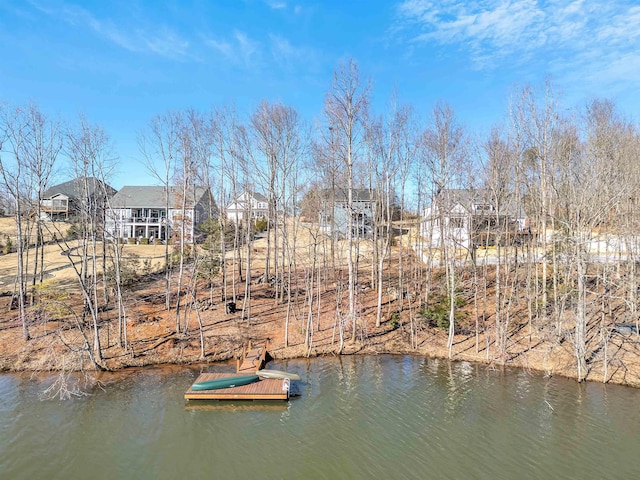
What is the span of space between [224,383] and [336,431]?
179 inches

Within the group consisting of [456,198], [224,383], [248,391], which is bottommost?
[248,391]

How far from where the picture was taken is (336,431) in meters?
11.6

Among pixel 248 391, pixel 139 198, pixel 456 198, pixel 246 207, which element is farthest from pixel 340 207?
pixel 139 198

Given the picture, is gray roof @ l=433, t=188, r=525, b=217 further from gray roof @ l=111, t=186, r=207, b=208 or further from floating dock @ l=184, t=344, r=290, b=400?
gray roof @ l=111, t=186, r=207, b=208

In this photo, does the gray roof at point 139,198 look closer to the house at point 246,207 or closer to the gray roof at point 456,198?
the house at point 246,207

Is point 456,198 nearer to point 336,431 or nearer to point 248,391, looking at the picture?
point 336,431

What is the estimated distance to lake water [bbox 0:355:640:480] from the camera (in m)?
9.71

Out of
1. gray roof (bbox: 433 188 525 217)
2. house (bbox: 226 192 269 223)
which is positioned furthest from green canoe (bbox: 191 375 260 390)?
gray roof (bbox: 433 188 525 217)

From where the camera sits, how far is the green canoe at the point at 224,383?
1363 centimetres

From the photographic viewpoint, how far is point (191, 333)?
65.1ft

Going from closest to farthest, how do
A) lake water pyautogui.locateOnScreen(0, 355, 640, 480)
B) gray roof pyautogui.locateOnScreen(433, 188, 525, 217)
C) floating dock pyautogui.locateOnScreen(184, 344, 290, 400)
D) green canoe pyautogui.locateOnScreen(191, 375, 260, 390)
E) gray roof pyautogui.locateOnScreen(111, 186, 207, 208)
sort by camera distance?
lake water pyautogui.locateOnScreen(0, 355, 640, 480) → floating dock pyautogui.locateOnScreen(184, 344, 290, 400) → green canoe pyautogui.locateOnScreen(191, 375, 260, 390) → gray roof pyautogui.locateOnScreen(433, 188, 525, 217) → gray roof pyautogui.locateOnScreen(111, 186, 207, 208)

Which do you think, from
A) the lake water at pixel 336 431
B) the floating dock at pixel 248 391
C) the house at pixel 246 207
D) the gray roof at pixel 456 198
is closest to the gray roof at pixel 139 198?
the house at pixel 246 207

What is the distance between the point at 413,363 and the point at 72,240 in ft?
123

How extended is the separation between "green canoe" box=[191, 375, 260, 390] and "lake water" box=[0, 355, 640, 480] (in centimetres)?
56
